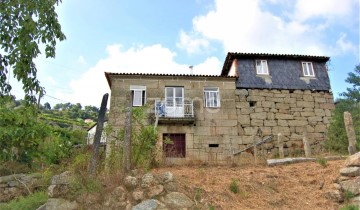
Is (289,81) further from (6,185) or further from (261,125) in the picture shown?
(6,185)

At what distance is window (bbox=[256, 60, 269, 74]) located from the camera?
17.4 metres

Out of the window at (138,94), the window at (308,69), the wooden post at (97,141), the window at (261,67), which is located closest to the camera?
the wooden post at (97,141)

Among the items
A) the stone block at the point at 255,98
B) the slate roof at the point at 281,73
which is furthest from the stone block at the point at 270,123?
the slate roof at the point at 281,73

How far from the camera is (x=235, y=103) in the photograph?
1642 cm

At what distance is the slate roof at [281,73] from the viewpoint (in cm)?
1712

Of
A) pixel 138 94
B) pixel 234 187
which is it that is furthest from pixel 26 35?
pixel 138 94

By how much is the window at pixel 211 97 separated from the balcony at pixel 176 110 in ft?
3.06

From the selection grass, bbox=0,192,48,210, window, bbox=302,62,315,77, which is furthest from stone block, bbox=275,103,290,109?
grass, bbox=0,192,48,210

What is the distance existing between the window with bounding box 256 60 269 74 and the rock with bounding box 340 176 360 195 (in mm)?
11869

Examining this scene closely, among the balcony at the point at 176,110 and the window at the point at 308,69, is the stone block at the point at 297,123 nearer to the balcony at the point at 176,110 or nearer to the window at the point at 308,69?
the window at the point at 308,69

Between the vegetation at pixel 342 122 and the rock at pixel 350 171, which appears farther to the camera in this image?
the vegetation at pixel 342 122

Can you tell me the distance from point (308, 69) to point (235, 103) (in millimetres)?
5431

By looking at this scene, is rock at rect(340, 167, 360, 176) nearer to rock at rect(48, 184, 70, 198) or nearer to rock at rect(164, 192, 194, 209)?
rock at rect(164, 192, 194, 209)

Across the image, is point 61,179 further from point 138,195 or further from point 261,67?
point 261,67
